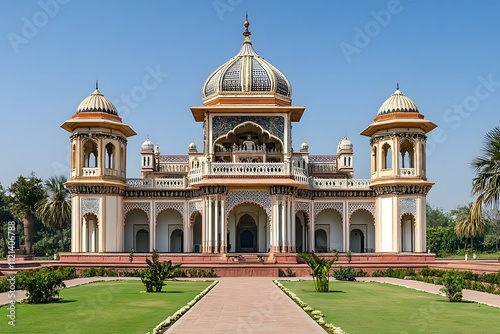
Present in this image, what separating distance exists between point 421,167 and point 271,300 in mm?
18997

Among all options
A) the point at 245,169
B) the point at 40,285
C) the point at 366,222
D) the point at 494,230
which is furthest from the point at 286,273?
the point at 494,230

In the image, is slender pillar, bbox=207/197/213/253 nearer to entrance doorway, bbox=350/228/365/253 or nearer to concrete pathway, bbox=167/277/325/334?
entrance doorway, bbox=350/228/365/253

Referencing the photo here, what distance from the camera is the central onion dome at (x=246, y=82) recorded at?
35.6 metres

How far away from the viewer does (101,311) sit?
554 inches

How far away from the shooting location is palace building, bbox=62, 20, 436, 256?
33188mm

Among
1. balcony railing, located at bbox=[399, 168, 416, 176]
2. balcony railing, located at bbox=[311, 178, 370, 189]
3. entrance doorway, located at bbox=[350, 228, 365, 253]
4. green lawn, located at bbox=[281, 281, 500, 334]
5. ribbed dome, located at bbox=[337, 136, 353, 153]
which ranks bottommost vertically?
green lawn, located at bbox=[281, 281, 500, 334]

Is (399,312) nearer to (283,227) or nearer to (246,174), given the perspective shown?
(283,227)

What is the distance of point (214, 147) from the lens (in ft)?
117

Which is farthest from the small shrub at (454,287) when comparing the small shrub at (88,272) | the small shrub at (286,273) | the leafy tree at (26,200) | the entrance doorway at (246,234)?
the leafy tree at (26,200)

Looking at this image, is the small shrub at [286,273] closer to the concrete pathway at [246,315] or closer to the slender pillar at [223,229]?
the slender pillar at [223,229]

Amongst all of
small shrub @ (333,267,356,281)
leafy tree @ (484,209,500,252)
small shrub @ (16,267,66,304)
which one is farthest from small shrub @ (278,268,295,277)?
leafy tree @ (484,209,500,252)

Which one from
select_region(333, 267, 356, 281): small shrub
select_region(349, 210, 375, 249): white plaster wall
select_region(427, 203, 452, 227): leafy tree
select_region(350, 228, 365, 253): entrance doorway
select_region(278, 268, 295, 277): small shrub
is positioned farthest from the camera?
select_region(427, 203, 452, 227): leafy tree

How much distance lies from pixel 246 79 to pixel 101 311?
23.0m

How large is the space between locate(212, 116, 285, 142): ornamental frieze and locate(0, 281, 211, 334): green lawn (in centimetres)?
1554
